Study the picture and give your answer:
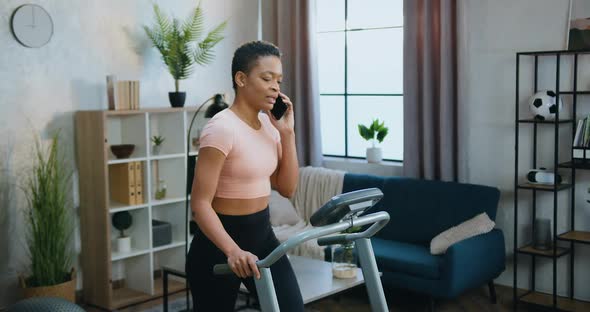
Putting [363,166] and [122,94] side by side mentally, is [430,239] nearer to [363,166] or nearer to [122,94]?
[363,166]

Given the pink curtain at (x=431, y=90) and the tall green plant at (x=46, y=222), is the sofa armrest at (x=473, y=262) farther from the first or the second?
the tall green plant at (x=46, y=222)

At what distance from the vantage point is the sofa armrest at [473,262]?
13.9 feet

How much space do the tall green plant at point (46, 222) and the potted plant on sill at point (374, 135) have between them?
2.16 metres

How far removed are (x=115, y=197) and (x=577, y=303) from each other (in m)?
3.07

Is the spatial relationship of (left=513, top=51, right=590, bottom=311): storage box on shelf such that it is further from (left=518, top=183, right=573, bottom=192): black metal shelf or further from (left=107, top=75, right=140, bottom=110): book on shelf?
(left=107, top=75, right=140, bottom=110): book on shelf

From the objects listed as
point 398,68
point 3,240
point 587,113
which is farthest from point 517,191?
point 3,240

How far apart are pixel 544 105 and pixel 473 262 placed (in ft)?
3.43

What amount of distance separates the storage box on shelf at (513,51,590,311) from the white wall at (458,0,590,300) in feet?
0.06

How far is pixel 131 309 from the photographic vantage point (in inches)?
189

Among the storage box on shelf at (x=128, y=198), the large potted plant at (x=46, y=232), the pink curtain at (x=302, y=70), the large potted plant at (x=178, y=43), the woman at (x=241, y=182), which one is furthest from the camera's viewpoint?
the pink curtain at (x=302, y=70)

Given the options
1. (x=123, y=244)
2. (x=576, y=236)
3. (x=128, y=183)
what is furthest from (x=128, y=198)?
(x=576, y=236)

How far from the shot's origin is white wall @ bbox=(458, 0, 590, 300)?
4.61 meters

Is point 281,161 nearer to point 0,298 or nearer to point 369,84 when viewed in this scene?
point 0,298

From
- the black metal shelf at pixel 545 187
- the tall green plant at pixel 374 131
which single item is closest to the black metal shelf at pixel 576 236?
the black metal shelf at pixel 545 187
